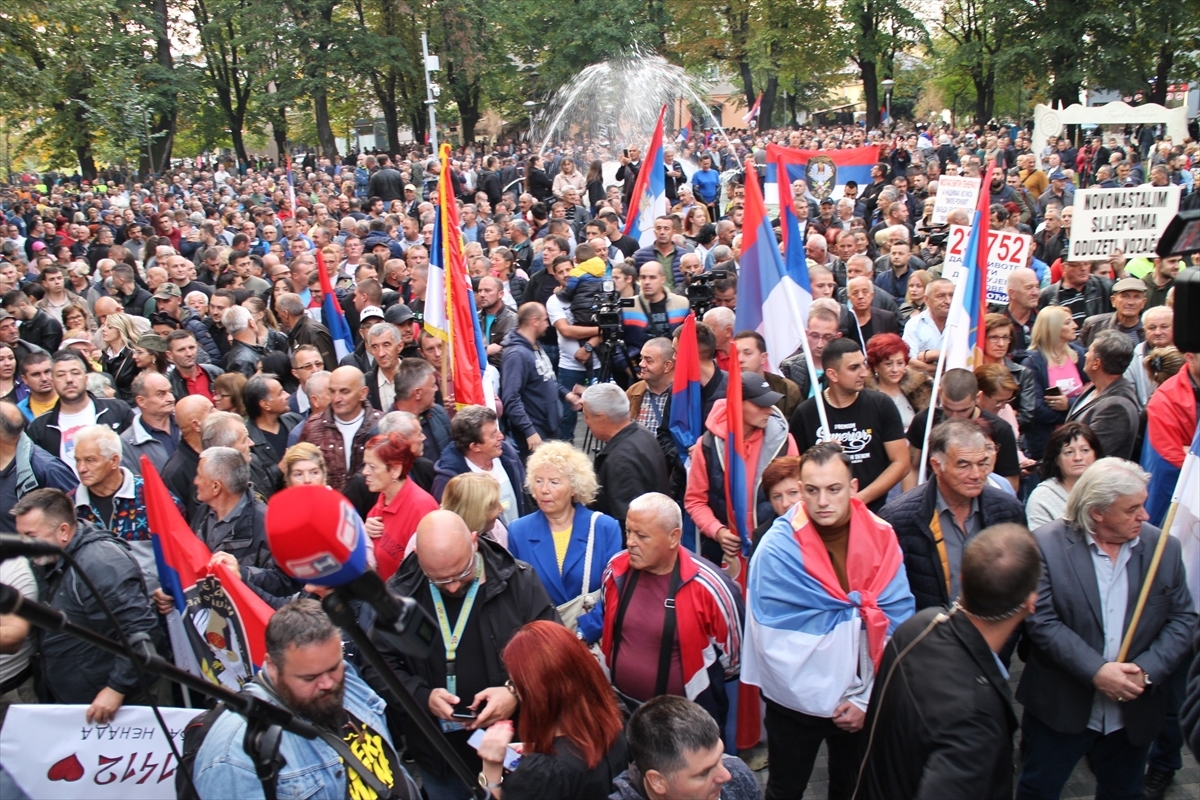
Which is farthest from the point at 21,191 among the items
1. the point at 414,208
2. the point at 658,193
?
the point at 658,193

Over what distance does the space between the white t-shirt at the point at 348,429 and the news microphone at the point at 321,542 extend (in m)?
4.27

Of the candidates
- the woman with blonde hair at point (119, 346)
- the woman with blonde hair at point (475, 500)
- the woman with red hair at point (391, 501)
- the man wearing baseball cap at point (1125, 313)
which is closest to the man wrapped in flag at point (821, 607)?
the woman with blonde hair at point (475, 500)

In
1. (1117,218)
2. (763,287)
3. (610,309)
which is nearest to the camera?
(763,287)

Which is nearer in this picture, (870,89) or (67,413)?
(67,413)

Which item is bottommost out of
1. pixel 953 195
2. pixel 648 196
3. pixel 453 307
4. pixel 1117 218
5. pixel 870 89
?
pixel 453 307

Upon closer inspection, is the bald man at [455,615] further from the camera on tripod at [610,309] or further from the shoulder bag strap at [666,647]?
the camera on tripod at [610,309]

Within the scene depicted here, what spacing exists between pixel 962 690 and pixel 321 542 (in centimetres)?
201

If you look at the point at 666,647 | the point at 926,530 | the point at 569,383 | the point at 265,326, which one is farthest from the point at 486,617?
the point at 265,326

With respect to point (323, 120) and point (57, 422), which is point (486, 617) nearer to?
point (57, 422)

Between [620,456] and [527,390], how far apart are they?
2.11 meters

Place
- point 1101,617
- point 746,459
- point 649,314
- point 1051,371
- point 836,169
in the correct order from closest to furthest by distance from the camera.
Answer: point 1101,617 < point 746,459 < point 1051,371 < point 649,314 < point 836,169

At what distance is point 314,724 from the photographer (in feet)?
10.0

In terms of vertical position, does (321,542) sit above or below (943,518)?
above

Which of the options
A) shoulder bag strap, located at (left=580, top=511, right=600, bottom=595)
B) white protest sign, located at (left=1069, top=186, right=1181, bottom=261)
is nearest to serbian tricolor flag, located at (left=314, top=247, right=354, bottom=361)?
shoulder bag strap, located at (left=580, top=511, right=600, bottom=595)
